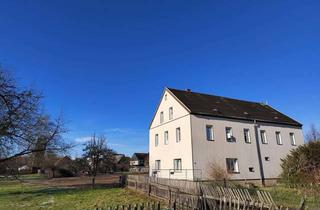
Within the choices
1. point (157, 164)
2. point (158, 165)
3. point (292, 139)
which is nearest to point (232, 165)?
point (158, 165)

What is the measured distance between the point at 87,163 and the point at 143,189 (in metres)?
12.7

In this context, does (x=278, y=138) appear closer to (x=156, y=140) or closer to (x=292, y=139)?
(x=292, y=139)

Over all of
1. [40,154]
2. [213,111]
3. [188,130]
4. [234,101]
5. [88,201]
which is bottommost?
[88,201]

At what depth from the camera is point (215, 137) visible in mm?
26062

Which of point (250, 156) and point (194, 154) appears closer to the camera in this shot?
point (194, 154)

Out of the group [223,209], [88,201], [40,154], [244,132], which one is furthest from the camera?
[244,132]

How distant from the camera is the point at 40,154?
1864 cm

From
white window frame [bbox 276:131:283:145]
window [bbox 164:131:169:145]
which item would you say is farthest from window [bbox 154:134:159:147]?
white window frame [bbox 276:131:283:145]

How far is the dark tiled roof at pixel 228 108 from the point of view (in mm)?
27258

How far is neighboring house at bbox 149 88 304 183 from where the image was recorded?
2515 cm

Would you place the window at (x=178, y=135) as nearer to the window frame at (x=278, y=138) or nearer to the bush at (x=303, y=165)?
the bush at (x=303, y=165)

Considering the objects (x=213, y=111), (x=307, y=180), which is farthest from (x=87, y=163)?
(x=307, y=180)

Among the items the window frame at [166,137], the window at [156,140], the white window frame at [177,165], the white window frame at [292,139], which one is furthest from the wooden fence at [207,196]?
the white window frame at [292,139]

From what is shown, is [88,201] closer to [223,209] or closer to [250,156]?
[223,209]
